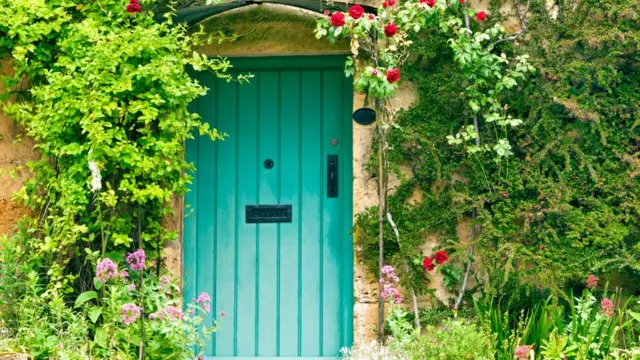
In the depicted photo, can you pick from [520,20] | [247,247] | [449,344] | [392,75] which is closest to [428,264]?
[449,344]

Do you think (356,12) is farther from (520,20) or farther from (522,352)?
(522,352)

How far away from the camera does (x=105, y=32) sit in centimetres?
502

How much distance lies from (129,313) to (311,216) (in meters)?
1.53

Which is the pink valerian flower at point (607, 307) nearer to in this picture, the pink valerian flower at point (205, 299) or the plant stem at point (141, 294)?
the pink valerian flower at point (205, 299)

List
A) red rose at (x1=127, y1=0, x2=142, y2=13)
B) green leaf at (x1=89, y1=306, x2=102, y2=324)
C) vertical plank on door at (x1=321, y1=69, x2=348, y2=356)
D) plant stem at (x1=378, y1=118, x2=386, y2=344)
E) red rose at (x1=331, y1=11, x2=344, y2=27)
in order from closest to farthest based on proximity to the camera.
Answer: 1. green leaf at (x1=89, y1=306, x2=102, y2=324)
2. red rose at (x1=331, y1=11, x2=344, y2=27)
3. red rose at (x1=127, y1=0, x2=142, y2=13)
4. plant stem at (x1=378, y1=118, x2=386, y2=344)
5. vertical plank on door at (x1=321, y1=69, x2=348, y2=356)

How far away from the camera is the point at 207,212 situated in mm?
5477

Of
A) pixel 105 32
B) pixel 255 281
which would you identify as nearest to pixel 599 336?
pixel 255 281

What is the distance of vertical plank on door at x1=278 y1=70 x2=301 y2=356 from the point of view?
5.41 meters

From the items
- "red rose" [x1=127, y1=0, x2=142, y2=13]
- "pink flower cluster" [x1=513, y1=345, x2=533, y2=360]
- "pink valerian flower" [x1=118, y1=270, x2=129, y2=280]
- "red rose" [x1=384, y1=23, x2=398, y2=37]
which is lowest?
"pink flower cluster" [x1=513, y1=345, x2=533, y2=360]

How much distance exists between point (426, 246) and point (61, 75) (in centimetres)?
236

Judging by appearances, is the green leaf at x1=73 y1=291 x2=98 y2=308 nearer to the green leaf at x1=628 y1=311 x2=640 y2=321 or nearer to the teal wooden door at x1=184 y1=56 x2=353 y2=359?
the teal wooden door at x1=184 y1=56 x2=353 y2=359

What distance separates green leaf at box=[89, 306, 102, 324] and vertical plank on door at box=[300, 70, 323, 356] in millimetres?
1318

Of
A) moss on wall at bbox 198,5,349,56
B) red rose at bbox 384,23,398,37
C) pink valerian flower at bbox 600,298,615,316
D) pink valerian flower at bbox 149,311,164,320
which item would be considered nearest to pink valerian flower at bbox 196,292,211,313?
pink valerian flower at bbox 149,311,164,320

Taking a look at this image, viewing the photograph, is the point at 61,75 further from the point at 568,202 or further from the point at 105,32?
the point at 568,202
